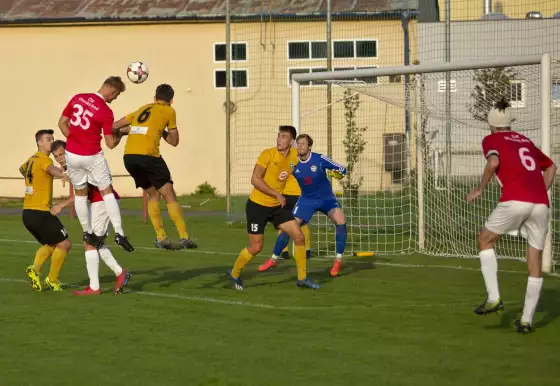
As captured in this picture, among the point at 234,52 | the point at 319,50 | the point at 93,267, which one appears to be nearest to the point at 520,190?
the point at 93,267

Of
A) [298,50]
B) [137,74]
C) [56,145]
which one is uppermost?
[298,50]

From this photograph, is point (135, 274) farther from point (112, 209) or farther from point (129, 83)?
point (129, 83)

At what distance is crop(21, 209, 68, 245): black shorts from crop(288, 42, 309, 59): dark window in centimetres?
2003

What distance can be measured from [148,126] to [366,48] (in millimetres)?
18326

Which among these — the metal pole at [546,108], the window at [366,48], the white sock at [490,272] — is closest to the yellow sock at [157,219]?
the white sock at [490,272]

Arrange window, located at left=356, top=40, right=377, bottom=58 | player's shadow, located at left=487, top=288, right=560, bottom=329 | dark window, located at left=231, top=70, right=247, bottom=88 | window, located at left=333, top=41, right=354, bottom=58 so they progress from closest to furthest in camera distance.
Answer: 1. player's shadow, located at left=487, top=288, right=560, bottom=329
2. window, located at left=356, top=40, right=377, bottom=58
3. window, located at left=333, top=41, right=354, bottom=58
4. dark window, located at left=231, top=70, right=247, bottom=88

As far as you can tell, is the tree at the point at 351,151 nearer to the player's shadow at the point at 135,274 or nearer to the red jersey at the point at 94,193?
the player's shadow at the point at 135,274

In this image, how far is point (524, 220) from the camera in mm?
9906

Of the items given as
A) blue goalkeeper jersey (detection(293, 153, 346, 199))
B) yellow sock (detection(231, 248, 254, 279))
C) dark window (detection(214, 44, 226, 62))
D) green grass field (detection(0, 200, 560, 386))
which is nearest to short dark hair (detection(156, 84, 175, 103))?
yellow sock (detection(231, 248, 254, 279))

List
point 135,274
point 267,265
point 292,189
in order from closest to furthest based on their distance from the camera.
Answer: point 135,274
point 267,265
point 292,189

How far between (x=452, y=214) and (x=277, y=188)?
6991 mm

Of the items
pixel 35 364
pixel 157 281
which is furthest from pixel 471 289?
pixel 35 364

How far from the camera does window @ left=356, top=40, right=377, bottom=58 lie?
3036 centimetres

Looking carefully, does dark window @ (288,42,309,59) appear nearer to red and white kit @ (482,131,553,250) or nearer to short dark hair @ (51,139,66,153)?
short dark hair @ (51,139,66,153)
